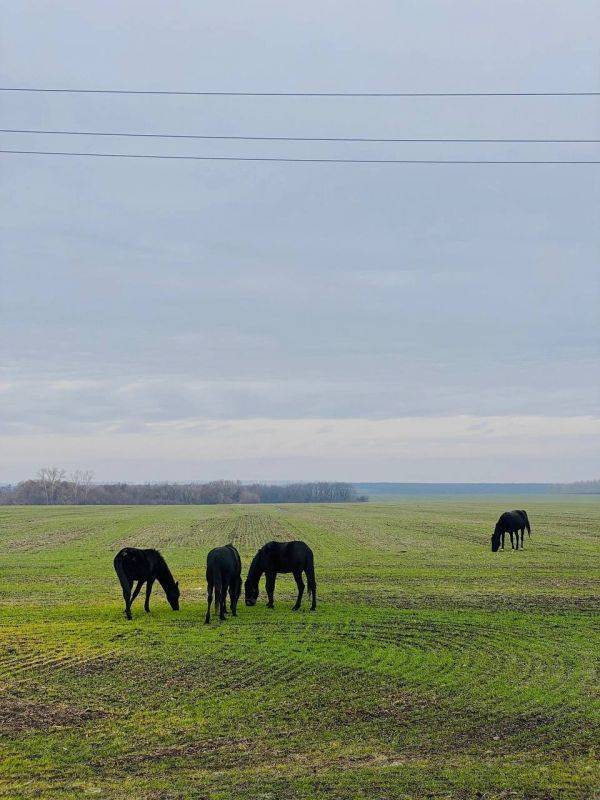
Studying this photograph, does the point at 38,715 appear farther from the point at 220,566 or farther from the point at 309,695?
the point at 220,566

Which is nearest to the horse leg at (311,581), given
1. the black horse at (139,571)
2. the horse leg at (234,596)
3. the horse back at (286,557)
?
the horse back at (286,557)

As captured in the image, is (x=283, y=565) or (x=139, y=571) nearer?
(x=139, y=571)

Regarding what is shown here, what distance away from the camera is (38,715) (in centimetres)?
1205

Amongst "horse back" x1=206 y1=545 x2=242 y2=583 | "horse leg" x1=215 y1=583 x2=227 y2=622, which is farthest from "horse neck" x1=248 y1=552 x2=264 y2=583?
"horse leg" x1=215 y1=583 x2=227 y2=622

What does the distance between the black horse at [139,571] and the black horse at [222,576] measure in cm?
159

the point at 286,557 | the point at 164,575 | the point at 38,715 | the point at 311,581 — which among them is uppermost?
the point at 286,557

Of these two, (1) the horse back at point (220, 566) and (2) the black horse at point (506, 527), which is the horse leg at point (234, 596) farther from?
(2) the black horse at point (506, 527)

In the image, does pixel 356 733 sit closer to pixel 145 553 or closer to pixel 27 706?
pixel 27 706

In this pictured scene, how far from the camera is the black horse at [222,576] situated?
19.1 meters

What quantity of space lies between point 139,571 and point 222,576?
2394 millimetres

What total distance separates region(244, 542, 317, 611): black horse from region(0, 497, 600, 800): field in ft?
1.81

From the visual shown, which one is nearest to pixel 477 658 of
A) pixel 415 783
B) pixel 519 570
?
pixel 415 783

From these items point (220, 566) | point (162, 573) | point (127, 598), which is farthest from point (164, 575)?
point (220, 566)

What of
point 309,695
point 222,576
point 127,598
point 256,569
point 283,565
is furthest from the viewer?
point 256,569
